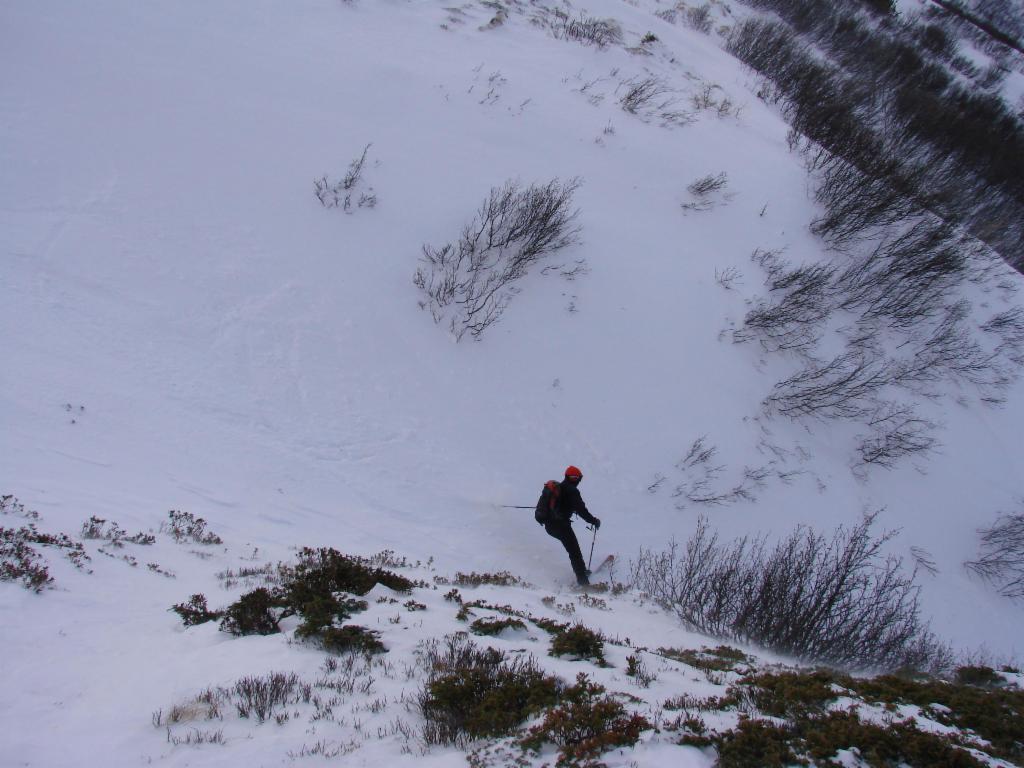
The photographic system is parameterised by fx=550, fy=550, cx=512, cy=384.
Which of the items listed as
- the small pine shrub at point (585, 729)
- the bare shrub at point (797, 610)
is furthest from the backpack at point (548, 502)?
the small pine shrub at point (585, 729)

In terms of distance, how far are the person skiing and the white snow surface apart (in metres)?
0.53

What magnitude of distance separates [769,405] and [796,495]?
2.07m

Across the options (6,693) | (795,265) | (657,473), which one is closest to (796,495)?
(657,473)

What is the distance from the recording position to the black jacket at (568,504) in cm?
817

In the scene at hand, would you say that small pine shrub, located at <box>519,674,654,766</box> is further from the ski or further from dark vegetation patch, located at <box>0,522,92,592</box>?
the ski

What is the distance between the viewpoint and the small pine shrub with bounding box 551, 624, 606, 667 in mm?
4742

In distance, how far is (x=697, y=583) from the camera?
7.83 meters

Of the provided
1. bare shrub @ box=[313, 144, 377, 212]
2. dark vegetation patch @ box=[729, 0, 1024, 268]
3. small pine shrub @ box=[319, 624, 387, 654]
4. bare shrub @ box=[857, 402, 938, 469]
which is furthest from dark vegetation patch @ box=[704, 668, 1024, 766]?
dark vegetation patch @ box=[729, 0, 1024, 268]

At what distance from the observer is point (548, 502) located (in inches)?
326

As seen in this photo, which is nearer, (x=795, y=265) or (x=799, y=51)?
(x=795, y=265)

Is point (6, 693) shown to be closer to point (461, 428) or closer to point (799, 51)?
point (461, 428)

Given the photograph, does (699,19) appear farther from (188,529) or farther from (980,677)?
(188,529)

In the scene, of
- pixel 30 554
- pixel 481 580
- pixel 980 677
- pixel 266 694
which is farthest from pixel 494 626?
pixel 980 677

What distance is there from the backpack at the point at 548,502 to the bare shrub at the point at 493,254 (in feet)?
13.8
